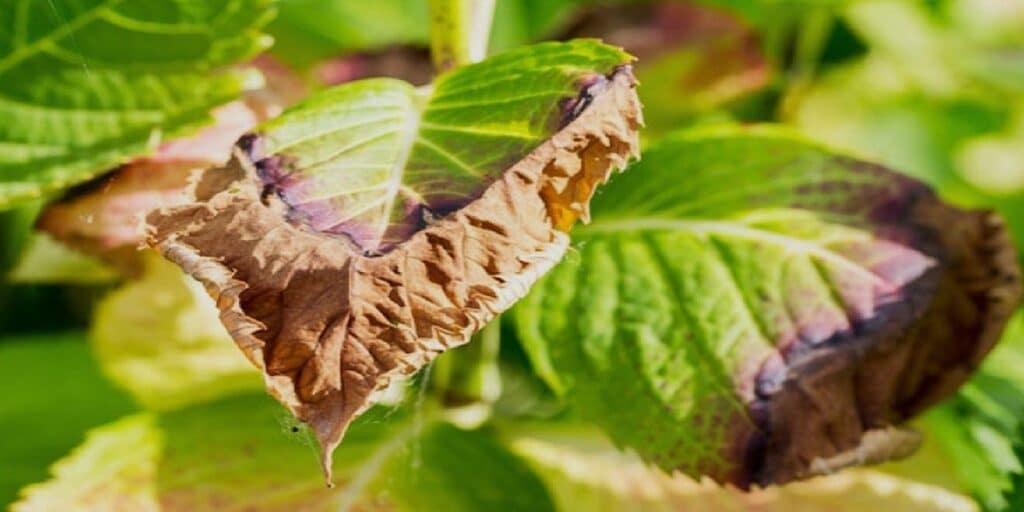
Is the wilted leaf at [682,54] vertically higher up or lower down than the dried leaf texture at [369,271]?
higher up

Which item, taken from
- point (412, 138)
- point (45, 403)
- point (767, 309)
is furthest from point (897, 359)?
point (45, 403)

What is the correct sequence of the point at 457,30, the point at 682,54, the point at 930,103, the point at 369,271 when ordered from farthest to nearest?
the point at 930,103 → the point at 682,54 → the point at 457,30 → the point at 369,271

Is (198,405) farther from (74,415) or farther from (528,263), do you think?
(528,263)

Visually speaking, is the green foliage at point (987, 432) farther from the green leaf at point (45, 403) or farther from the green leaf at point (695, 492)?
the green leaf at point (45, 403)

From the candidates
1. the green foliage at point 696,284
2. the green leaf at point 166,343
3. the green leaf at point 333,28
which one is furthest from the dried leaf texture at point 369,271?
the green leaf at point 333,28

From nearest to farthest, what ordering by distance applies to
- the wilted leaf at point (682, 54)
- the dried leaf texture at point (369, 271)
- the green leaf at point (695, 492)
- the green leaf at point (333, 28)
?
the dried leaf texture at point (369, 271), the green leaf at point (695, 492), the wilted leaf at point (682, 54), the green leaf at point (333, 28)

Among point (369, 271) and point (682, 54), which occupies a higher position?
point (682, 54)

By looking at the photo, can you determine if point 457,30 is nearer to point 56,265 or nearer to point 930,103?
point 56,265
